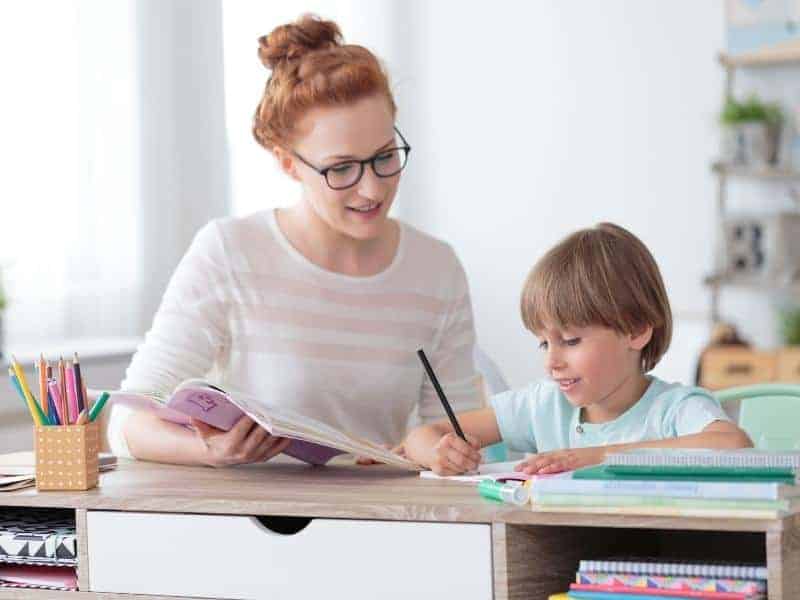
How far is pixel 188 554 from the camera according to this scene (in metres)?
1.49

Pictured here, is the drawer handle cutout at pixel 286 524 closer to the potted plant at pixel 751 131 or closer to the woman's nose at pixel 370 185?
the woman's nose at pixel 370 185

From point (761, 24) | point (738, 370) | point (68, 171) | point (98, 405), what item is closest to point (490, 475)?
point (98, 405)

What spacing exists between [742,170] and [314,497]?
3.32m

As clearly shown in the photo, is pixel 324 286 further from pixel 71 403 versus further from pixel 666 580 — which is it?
pixel 666 580

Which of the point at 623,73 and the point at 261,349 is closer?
the point at 261,349

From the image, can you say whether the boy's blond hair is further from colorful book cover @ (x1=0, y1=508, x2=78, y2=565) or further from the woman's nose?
colorful book cover @ (x1=0, y1=508, x2=78, y2=565)

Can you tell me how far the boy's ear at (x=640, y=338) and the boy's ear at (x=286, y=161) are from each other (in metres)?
0.64

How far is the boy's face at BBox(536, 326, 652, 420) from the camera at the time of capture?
65.4 inches

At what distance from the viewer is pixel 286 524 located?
1.73 meters

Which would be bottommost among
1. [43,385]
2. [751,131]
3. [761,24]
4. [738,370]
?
[738,370]

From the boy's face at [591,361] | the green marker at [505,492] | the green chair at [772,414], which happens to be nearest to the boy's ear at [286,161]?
the boy's face at [591,361]

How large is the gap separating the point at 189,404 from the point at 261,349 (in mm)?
446

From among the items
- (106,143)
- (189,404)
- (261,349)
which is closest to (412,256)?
(261,349)

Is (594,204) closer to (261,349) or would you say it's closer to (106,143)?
(106,143)
